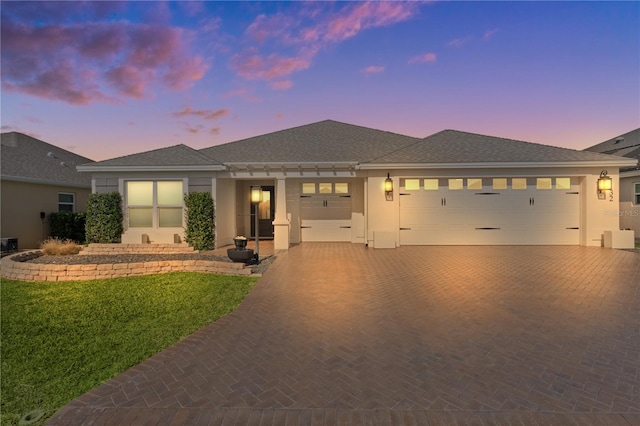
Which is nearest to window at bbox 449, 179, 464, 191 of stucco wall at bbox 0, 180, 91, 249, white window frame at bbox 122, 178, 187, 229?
white window frame at bbox 122, 178, 187, 229

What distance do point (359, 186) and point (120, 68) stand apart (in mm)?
10848

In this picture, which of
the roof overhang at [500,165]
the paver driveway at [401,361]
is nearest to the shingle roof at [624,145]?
the roof overhang at [500,165]

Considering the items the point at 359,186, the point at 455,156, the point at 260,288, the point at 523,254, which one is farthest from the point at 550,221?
the point at 260,288

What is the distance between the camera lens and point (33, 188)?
1374 cm

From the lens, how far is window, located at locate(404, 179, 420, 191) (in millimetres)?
12141

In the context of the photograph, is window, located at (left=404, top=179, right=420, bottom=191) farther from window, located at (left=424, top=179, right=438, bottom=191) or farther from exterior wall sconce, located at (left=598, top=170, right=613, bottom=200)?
exterior wall sconce, located at (left=598, top=170, right=613, bottom=200)

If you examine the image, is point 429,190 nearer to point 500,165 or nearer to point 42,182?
point 500,165

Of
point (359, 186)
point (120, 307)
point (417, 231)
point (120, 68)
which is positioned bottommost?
point (120, 307)

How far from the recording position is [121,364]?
3.40m

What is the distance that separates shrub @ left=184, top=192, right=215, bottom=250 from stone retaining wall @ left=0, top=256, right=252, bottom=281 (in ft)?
9.87

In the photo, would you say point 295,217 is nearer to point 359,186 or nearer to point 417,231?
point 359,186

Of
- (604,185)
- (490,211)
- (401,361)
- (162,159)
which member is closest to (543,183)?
(604,185)

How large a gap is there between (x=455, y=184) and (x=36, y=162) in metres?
20.5

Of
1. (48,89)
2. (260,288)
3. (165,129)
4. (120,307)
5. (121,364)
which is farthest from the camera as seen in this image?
(165,129)
